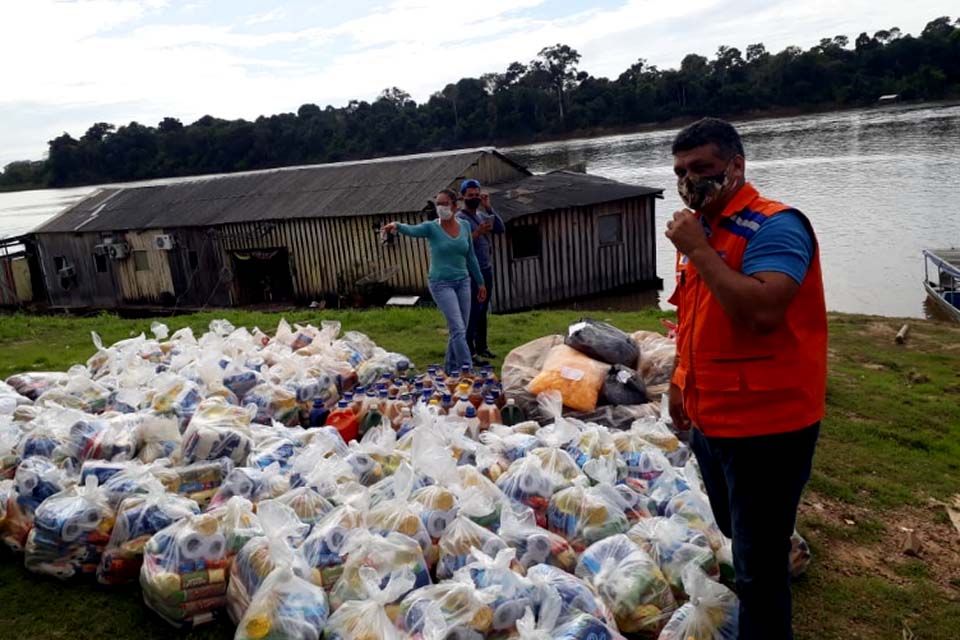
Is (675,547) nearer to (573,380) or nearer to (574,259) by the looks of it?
(573,380)

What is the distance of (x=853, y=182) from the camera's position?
28219 mm

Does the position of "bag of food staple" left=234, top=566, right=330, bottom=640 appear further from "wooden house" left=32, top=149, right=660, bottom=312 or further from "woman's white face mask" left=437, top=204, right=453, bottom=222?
"wooden house" left=32, top=149, right=660, bottom=312

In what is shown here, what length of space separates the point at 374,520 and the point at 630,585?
3.49 ft

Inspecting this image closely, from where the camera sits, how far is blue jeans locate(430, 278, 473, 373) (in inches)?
231

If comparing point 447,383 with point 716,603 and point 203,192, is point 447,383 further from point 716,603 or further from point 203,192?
point 203,192

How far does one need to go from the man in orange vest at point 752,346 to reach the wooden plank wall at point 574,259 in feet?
45.0

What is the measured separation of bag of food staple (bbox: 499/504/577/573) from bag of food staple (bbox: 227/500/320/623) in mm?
782

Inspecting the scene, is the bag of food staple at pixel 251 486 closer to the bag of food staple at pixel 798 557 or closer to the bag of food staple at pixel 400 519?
the bag of food staple at pixel 400 519

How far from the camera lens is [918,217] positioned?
22.1 meters

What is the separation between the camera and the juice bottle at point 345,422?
4.52m

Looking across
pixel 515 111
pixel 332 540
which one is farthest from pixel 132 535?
pixel 515 111

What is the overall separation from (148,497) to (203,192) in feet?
61.1

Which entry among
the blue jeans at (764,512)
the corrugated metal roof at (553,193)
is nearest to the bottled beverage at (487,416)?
the blue jeans at (764,512)

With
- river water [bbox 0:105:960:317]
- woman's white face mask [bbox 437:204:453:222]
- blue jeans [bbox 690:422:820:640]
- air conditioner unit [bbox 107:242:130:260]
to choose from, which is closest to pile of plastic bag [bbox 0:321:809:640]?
blue jeans [bbox 690:422:820:640]
